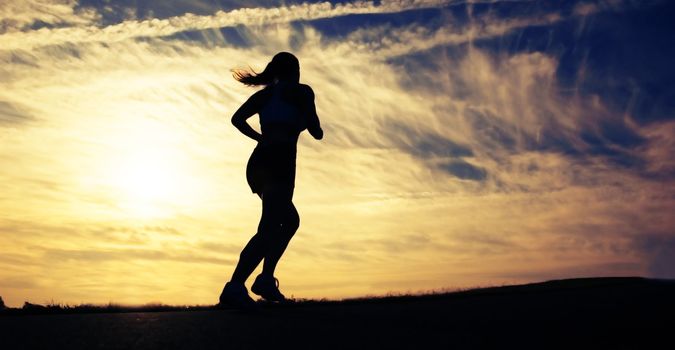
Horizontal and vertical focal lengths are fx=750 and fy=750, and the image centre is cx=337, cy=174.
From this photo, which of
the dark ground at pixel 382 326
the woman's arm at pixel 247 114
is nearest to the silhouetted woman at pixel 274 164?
the woman's arm at pixel 247 114

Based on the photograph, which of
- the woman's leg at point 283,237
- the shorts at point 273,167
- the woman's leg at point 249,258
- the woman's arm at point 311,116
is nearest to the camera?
the woman's leg at point 249,258

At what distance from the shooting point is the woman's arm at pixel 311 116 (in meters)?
7.65

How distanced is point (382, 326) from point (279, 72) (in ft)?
11.0

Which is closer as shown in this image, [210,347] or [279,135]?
[210,347]

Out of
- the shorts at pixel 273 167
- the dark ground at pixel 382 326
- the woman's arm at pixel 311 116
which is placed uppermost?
the woman's arm at pixel 311 116

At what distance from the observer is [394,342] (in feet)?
Answer: 15.9

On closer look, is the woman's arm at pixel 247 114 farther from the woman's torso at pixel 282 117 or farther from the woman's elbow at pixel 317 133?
the woman's elbow at pixel 317 133

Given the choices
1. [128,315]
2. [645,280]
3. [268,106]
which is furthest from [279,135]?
[645,280]

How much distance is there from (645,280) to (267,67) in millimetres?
→ 5606

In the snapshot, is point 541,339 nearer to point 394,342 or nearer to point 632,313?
point 394,342

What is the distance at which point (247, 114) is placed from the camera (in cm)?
775

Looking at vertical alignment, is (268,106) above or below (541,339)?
above

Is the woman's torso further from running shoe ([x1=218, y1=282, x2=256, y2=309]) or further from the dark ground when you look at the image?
the dark ground

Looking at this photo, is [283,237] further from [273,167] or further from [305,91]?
[305,91]
